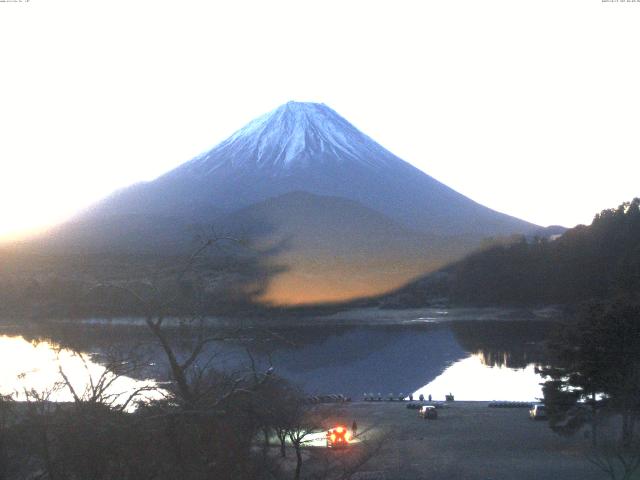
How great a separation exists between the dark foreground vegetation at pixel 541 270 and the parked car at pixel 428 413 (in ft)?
65.0

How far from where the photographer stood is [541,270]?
34062mm

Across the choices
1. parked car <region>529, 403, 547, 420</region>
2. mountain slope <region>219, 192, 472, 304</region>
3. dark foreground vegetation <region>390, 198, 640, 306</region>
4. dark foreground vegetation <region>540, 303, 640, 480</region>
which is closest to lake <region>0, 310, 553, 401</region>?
mountain slope <region>219, 192, 472, 304</region>

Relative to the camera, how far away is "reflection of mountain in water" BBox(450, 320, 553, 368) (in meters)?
20.8

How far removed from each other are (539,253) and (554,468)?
27.1 m

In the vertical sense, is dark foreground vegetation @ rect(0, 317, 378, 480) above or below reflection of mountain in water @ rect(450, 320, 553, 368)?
above

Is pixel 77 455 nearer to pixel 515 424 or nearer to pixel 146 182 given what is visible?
pixel 515 424

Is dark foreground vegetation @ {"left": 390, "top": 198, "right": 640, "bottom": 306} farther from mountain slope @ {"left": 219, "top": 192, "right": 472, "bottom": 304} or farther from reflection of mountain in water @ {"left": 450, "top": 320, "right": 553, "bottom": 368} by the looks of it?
reflection of mountain in water @ {"left": 450, "top": 320, "right": 553, "bottom": 368}

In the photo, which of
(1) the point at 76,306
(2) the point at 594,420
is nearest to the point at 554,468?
(2) the point at 594,420

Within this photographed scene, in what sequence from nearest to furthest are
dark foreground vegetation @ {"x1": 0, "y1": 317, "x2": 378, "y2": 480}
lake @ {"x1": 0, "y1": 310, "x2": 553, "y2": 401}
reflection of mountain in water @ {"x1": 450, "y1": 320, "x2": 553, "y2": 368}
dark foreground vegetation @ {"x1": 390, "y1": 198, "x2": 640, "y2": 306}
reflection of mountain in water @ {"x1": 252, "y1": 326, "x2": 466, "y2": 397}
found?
dark foreground vegetation @ {"x1": 0, "y1": 317, "x2": 378, "y2": 480} < lake @ {"x1": 0, "y1": 310, "x2": 553, "y2": 401} < reflection of mountain in water @ {"x1": 252, "y1": 326, "x2": 466, "y2": 397} < reflection of mountain in water @ {"x1": 450, "y1": 320, "x2": 553, "y2": 368} < dark foreground vegetation @ {"x1": 390, "y1": 198, "x2": 640, "y2": 306}

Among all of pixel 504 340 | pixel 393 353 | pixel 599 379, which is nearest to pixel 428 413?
pixel 599 379

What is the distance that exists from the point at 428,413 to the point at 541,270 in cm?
2225

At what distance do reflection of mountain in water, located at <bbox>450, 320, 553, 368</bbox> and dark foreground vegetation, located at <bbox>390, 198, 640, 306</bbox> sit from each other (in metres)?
4.35

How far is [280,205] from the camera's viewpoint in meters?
38.9

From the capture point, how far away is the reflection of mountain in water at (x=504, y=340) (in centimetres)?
2084
